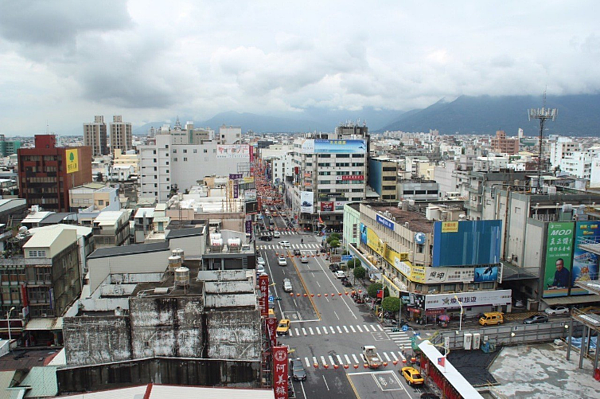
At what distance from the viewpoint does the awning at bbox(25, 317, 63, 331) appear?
4056 cm

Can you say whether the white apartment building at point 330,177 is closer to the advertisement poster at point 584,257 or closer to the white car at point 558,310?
the white car at point 558,310

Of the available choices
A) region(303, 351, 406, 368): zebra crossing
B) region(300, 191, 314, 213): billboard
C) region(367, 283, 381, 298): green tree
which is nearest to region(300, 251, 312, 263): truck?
region(300, 191, 314, 213): billboard

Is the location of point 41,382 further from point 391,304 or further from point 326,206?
point 326,206

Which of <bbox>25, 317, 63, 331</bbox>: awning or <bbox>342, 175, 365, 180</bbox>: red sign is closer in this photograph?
<bbox>25, 317, 63, 331</bbox>: awning

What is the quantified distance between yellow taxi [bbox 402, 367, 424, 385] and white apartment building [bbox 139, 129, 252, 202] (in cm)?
7513

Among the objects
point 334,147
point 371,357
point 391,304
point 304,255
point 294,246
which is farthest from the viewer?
point 334,147

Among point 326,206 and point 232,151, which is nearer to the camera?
point 326,206

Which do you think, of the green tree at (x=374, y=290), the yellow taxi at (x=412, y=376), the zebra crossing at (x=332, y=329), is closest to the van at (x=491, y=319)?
the zebra crossing at (x=332, y=329)

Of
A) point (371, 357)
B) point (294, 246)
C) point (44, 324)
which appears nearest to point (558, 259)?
point (371, 357)

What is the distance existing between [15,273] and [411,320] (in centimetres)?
3678

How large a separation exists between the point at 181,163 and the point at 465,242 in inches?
2862

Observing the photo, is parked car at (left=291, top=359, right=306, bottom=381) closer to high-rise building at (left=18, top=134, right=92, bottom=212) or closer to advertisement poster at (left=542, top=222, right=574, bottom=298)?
advertisement poster at (left=542, top=222, right=574, bottom=298)

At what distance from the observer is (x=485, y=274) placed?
4947 cm

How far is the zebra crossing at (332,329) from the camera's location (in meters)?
46.7
